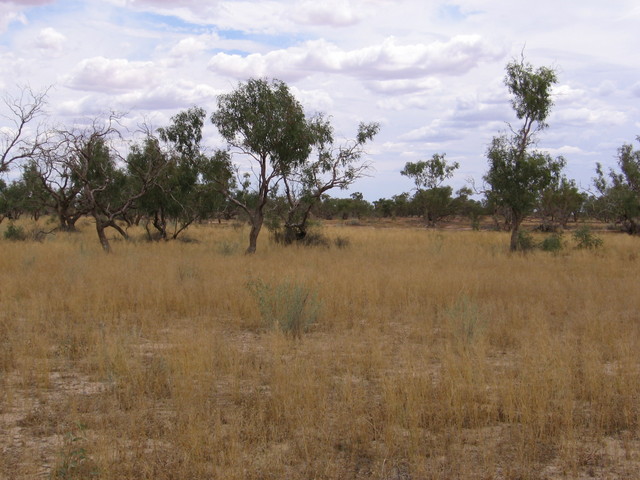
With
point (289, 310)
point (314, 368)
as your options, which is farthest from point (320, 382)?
point (289, 310)

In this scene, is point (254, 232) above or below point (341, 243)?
above

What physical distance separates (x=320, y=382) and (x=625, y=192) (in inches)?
1105

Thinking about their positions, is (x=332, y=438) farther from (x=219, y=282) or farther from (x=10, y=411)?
(x=219, y=282)

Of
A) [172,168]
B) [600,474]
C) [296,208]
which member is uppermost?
[172,168]

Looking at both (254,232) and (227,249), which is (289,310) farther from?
(227,249)

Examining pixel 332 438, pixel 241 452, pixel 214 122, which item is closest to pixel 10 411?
pixel 241 452

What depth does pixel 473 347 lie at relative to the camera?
6.93m

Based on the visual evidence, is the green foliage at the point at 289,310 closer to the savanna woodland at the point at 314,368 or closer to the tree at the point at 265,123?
the savanna woodland at the point at 314,368

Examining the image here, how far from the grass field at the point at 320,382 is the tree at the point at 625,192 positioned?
16594 millimetres

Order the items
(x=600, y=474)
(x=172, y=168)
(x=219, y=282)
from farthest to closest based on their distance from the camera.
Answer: (x=172, y=168)
(x=219, y=282)
(x=600, y=474)

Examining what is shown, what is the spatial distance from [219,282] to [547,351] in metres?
7.37

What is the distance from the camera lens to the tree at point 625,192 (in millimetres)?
25702

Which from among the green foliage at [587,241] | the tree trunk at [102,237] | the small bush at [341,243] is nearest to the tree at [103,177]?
the tree trunk at [102,237]

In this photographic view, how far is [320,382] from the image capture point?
5824 millimetres
